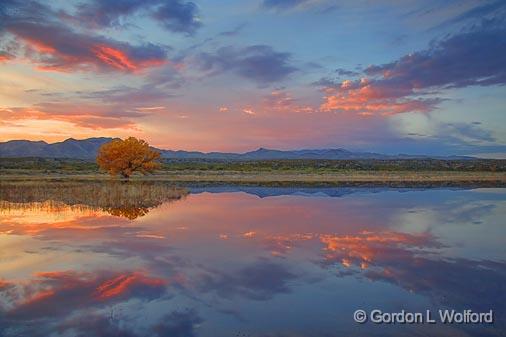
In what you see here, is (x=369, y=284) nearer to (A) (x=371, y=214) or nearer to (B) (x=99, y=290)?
(B) (x=99, y=290)

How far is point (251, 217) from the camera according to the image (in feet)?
79.4

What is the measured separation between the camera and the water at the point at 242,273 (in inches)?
338

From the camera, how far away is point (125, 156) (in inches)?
2046

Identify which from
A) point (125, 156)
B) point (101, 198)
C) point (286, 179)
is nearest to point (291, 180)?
point (286, 179)

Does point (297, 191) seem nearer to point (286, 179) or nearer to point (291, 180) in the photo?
point (291, 180)

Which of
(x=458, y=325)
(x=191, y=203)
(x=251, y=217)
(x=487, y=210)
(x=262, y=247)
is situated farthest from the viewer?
(x=191, y=203)

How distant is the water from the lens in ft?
28.2

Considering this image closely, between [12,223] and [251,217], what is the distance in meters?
11.1

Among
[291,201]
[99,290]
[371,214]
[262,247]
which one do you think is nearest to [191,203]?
[291,201]

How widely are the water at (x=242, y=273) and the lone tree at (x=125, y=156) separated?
94.2 feet

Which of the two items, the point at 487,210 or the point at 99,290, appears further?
the point at 487,210

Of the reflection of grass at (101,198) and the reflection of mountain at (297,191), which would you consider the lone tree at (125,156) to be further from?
the reflection of grass at (101,198)

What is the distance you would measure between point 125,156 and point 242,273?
42.2 metres

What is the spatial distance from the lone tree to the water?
1130 inches
